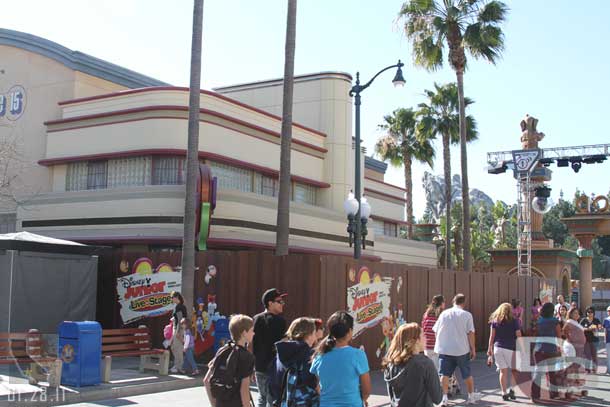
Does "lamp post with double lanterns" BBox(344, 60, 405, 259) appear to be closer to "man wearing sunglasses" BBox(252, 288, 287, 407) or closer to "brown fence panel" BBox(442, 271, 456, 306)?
"brown fence panel" BBox(442, 271, 456, 306)

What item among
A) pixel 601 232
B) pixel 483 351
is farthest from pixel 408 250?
pixel 483 351

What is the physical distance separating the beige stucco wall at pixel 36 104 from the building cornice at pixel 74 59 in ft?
0.70

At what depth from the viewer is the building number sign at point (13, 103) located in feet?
82.8

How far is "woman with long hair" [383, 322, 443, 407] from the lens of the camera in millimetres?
6312

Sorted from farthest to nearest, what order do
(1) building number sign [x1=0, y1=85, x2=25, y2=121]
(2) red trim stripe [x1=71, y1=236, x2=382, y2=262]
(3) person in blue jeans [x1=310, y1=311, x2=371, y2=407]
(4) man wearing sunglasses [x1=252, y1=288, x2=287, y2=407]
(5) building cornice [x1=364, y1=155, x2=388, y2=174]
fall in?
1. (5) building cornice [x1=364, y1=155, x2=388, y2=174]
2. (1) building number sign [x1=0, y1=85, x2=25, y2=121]
3. (2) red trim stripe [x1=71, y1=236, x2=382, y2=262]
4. (4) man wearing sunglasses [x1=252, y1=288, x2=287, y2=407]
5. (3) person in blue jeans [x1=310, y1=311, x2=371, y2=407]

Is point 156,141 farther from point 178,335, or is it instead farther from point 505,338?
point 505,338

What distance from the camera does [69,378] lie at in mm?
12250

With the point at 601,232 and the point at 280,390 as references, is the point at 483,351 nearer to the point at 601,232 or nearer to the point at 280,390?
A: the point at 280,390

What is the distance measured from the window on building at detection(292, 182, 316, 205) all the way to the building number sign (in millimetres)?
9955

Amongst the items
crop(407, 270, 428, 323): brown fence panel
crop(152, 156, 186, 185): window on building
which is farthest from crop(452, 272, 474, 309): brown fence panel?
crop(152, 156, 186, 185): window on building

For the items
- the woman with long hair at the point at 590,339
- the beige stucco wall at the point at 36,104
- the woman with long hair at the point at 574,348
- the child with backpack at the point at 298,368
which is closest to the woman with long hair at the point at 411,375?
the child with backpack at the point at 298,368

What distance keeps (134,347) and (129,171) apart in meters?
8.74

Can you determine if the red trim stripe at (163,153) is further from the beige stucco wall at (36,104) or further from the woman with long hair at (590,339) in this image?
the woman with long hair at (590,339)

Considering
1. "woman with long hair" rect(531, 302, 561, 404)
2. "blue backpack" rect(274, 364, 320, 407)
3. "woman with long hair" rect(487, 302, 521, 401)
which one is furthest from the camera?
"woman with long hair" rect(531, 302, 561, 404)
